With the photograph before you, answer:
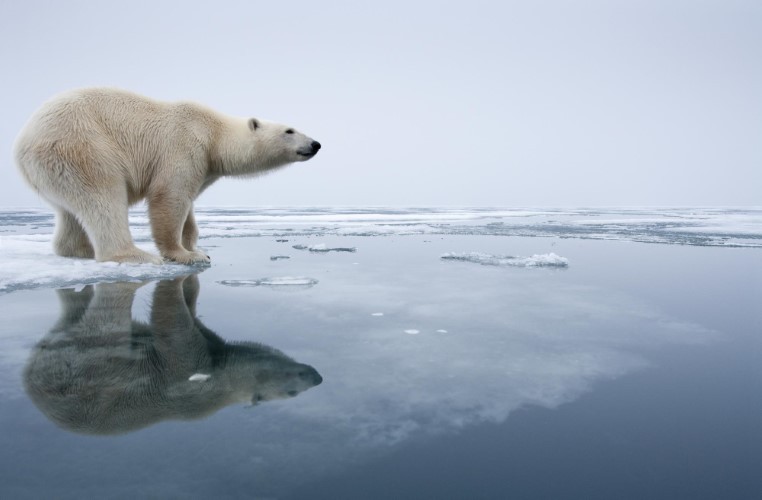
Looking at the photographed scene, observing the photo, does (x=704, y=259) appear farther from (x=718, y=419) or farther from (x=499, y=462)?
(x=499, y=462)

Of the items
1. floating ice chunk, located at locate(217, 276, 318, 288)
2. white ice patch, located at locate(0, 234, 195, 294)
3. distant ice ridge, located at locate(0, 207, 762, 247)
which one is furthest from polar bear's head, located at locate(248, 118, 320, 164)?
distant ice ridge, located at locate(0, 207, 762, 247)

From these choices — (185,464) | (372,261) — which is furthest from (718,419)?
(372,261)

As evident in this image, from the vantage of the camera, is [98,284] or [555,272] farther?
[555,272]

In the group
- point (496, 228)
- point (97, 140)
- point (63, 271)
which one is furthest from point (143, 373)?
point (496, 228)

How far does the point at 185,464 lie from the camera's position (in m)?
1.25

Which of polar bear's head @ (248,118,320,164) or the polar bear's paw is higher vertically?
polar bear's head @ (248,118,320,164)

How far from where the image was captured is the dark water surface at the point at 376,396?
4.00ft

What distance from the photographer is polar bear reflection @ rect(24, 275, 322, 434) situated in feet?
5.10

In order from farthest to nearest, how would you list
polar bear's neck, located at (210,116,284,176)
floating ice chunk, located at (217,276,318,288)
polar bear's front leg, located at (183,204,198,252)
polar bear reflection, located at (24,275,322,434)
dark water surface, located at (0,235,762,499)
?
polar bear's front leg, located at (183,204,198,252), polar bear's neck, located at (210,116,284,176), floating ice chunk, located at (217,276,318,288), polar bear reflection, located at (24,275,322,434), dark water surface, located at (0,235,762,499)

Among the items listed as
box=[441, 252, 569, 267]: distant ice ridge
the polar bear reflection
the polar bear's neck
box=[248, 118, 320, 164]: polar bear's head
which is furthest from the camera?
box=[441, 252, 569, 267]: distant ice ridge

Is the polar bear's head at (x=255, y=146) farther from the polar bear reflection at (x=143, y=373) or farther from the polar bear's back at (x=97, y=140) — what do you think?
the polar bear reflection at (x=143, y=373)

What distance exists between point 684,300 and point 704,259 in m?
3.03

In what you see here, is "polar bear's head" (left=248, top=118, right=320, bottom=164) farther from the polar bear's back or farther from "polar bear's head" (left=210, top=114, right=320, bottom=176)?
the polar bear's back

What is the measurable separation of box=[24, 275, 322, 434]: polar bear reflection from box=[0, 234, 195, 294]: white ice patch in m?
1.39
